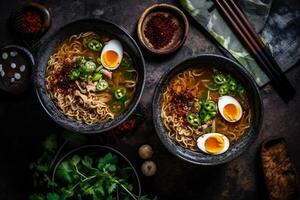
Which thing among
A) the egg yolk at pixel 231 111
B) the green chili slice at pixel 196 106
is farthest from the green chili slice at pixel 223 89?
the green chili slice at pixel 196 106

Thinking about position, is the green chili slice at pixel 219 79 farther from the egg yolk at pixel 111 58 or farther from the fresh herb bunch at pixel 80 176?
the fresh herb bunch at pixel 80 176

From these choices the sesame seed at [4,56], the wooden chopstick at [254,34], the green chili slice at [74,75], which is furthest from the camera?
the sesame seed at [4,56]

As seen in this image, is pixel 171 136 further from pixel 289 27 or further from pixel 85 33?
pixel 289 27

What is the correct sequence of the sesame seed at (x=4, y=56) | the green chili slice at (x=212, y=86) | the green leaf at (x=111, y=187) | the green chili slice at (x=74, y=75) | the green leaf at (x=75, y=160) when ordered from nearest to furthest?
the green leaf at (x=111, y=187) < the green leaf at (x=75, y=160) < the green chili slice at (x=74, y=75) < the green chili slice at (x=212, y=86) < the sesame seed at (x=4, y=56)

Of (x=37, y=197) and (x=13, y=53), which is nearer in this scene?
(x=37, y=197)

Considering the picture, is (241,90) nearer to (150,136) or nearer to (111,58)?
(150,136)

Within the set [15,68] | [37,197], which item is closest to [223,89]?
[37,197]
